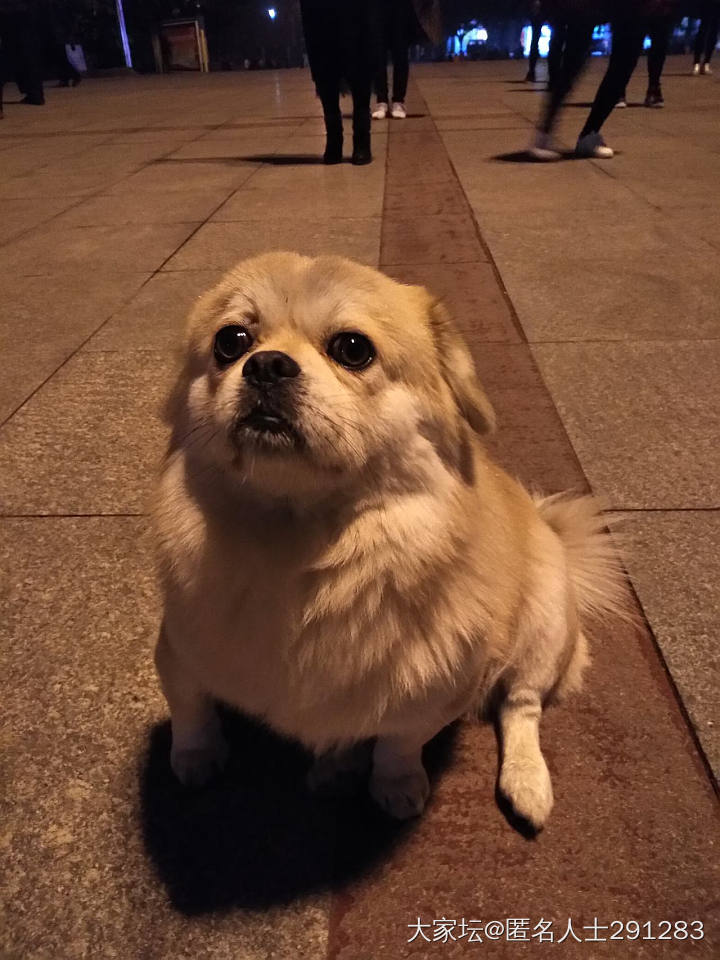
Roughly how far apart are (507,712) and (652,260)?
13.6 feet

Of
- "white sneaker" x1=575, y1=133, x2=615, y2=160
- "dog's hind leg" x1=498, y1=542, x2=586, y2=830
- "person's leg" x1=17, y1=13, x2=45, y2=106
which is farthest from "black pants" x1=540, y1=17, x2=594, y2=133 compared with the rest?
"person's leg" x1=17, y1=13, x2=45, y2=106

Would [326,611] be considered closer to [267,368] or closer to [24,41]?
[267,368]

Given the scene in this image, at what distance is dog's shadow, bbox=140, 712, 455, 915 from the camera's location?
5.17ft

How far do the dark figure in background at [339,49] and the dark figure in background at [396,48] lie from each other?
890 mm

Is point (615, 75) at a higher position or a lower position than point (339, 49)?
lower

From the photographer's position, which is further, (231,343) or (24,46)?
(24,46)

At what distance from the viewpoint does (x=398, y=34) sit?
33.2 ft

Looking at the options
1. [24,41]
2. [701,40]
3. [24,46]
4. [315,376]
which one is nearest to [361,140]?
[315,376]

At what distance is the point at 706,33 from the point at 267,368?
831 inches

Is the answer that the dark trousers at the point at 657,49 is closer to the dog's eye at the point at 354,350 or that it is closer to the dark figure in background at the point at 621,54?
the dark figure in background at the point at 621,54

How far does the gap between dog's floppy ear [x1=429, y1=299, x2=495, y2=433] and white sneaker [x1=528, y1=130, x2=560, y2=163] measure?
7543 mm

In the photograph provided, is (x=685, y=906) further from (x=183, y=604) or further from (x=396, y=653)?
(x=183, y=604)

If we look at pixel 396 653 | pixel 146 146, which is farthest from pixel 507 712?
pixel 146 146

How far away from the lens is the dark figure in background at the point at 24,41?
15508 millimetres
